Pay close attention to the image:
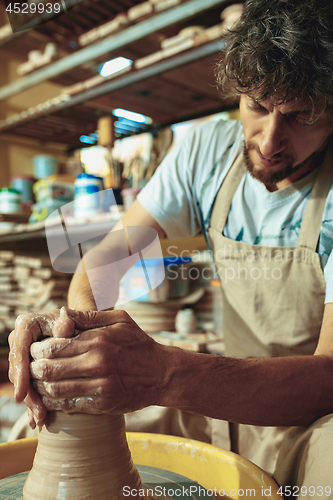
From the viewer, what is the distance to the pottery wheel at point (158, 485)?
2.36 feet

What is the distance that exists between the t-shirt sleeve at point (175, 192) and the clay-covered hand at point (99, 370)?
65 centimetres

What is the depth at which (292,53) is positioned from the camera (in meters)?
0.83

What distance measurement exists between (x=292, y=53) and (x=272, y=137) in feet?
0.58

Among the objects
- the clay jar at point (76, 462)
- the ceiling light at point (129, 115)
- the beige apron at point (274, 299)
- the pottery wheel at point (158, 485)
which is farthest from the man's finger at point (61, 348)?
the ceiling light at point (129, 115)

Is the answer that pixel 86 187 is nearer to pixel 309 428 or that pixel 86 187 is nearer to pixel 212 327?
pixel 212 327

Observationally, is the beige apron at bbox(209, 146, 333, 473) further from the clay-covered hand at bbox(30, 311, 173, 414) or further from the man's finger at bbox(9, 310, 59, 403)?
the man's finger at bbox(9, 310, 59, 403)

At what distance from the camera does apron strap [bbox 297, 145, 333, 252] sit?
1.03 m

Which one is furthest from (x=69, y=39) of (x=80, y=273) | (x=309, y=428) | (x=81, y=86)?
(x=309, y=428)

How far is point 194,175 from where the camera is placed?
125 cm

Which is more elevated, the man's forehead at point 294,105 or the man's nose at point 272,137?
the man's forehead at point 294,105

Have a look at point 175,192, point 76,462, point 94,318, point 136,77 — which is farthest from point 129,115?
point 76,462

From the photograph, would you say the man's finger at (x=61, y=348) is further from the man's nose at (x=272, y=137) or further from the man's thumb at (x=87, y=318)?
the man's nose at (x=272, y=137)

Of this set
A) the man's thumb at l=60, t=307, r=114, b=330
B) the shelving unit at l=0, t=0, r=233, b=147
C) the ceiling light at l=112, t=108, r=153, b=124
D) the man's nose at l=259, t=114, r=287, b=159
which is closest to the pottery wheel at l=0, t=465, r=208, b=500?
the man's thumb at l=60, t=307, r=114, b=330

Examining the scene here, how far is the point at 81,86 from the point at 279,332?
157cm
